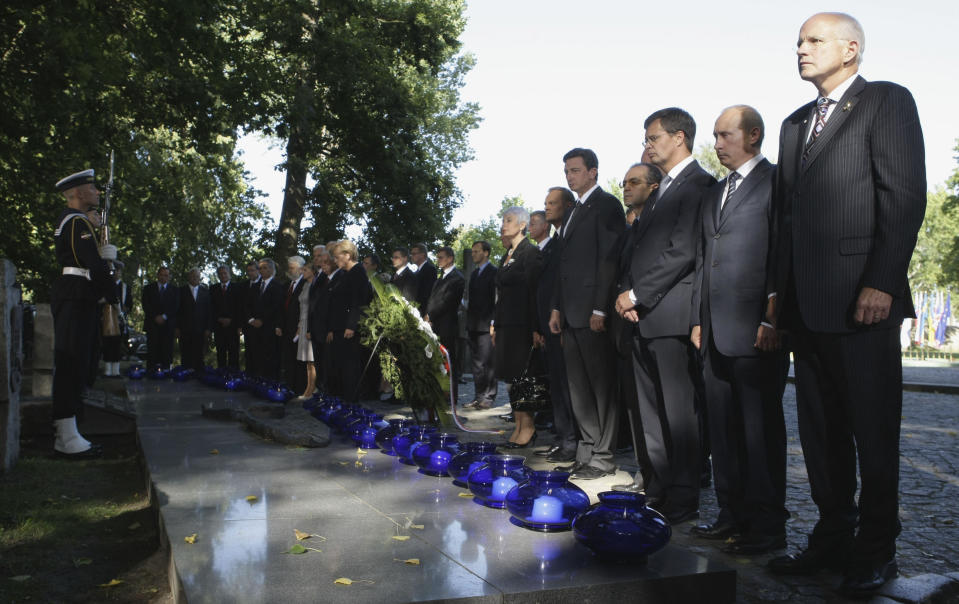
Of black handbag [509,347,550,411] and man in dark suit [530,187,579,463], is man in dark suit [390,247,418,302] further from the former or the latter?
man in dark suit [530,187,579,463]

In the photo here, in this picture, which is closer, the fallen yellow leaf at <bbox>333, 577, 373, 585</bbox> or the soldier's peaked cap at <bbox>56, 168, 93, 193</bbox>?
the fallen yellow leaf at <bbox>333, 577, 373, 585</bbox>

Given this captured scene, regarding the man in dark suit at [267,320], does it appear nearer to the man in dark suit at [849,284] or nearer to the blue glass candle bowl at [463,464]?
the blue glass candle bowl at [463,464]

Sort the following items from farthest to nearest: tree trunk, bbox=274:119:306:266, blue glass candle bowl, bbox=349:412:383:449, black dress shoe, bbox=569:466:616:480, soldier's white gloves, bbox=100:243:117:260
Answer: tree trunk, bbox=274:119:306:266 → soldier's white gloves, bbox=100:243:117:260 → blue glass candle bowl, bbox=349:412:383:449 → black dress shoe, bbox=569:466:616:480

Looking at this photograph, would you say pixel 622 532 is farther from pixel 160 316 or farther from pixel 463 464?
pixel 160 316

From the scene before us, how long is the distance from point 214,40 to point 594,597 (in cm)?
1316

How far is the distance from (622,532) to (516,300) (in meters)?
5.15

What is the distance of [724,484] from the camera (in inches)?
178

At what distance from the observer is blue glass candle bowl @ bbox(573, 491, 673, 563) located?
3.49 metres

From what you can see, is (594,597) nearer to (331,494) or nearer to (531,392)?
(331,494)

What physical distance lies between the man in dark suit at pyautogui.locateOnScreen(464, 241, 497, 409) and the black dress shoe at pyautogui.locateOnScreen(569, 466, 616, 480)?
4.88 m

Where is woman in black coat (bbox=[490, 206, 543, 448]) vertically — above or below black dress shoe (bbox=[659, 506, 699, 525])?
above

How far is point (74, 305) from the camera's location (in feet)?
25.6

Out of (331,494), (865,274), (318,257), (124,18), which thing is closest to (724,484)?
(865,274)

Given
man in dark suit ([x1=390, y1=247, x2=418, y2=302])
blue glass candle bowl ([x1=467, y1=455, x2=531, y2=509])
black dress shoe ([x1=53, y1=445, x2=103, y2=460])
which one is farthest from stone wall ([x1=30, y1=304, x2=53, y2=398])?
blue glass candle bowl ([x1=467, y1=455, x2=531, y2=509])
